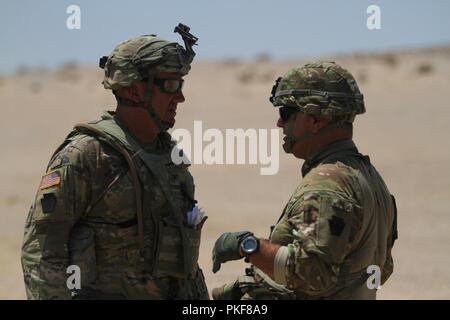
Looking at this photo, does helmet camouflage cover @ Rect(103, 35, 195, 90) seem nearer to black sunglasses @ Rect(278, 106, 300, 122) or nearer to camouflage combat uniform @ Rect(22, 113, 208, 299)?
camouflage combat uniform @ Rect(22, 113, 208, 299)

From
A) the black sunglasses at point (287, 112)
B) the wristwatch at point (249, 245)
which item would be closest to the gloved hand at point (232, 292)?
the wristwatch at point (249, 245)

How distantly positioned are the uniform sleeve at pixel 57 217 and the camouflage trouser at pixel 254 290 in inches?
34.3

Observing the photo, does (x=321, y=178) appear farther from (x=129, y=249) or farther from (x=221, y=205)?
(x=221, y=205)

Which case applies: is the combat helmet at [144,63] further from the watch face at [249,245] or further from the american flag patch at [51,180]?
the watch face at [249,245]

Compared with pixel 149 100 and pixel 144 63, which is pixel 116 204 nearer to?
pixel 149 100

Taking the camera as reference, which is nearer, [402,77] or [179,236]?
[179,236]

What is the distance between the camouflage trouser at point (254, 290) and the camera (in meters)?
4.67

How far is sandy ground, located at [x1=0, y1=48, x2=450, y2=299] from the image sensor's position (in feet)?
45.7

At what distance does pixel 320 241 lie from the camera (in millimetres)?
4281

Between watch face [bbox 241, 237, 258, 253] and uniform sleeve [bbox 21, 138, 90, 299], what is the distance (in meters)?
0.99
